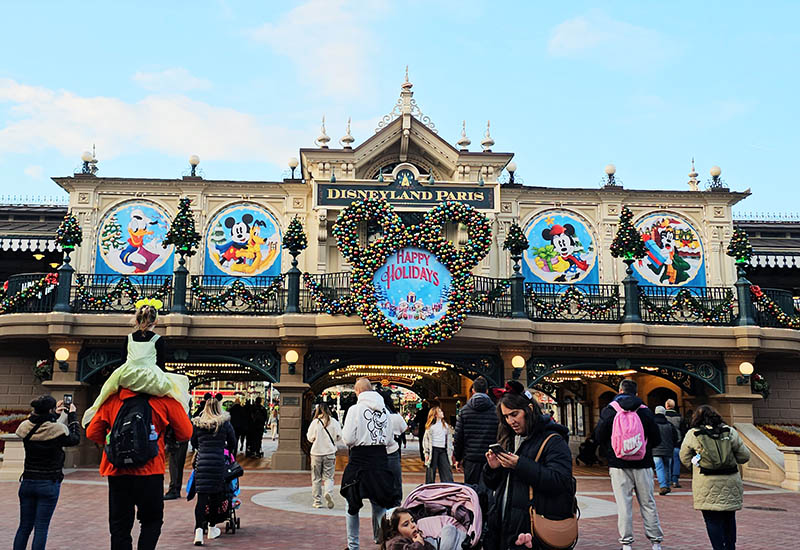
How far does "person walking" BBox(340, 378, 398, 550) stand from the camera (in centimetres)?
764


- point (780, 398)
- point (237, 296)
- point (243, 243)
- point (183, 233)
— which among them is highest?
point (243, 243)

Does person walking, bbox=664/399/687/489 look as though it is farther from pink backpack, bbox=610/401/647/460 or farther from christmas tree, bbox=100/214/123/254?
christmas tree, bbox=100/214/123/254

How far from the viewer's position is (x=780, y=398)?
917 inches

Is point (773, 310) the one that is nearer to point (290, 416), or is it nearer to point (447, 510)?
point (290, 416)

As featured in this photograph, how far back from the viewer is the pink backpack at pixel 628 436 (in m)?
8.19

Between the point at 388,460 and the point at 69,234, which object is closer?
the point at 388,460

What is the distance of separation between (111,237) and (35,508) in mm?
17983

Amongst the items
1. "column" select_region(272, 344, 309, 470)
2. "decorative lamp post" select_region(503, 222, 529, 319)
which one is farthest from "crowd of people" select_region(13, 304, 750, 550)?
"decorative lamp post" select_region(503, 222, 529, 319)

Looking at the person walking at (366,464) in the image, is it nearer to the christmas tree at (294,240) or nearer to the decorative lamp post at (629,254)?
the christmas tree at (294,240)

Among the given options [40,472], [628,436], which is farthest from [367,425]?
[40,472]

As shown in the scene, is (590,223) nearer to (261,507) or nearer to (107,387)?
(261,507)

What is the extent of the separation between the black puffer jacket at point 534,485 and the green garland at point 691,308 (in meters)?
17.2

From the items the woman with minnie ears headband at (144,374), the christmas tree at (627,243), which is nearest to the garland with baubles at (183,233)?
the christmas tree at (627,243)

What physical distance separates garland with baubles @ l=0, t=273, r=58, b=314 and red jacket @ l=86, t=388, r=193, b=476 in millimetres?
16770
